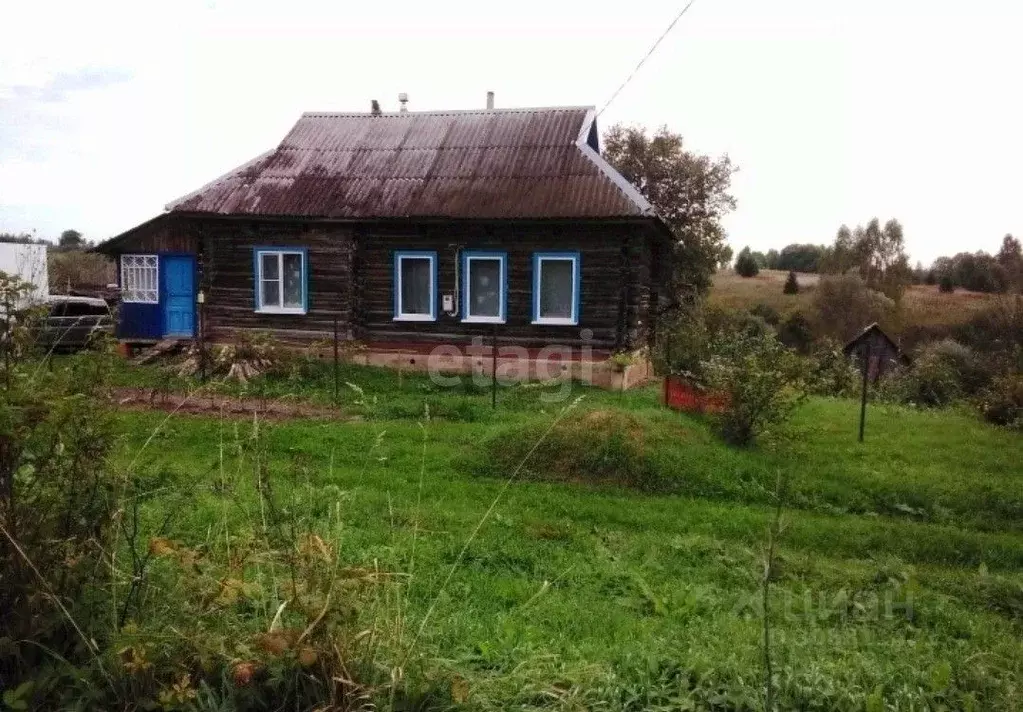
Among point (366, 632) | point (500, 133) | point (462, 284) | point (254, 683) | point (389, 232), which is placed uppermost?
point (500, 133)

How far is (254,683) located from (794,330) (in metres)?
31.7

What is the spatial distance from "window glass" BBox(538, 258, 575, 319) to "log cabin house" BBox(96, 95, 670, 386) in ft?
0.10

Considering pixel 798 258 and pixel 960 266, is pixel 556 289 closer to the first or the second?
pixel 960 266

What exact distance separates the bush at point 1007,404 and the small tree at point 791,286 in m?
27.6

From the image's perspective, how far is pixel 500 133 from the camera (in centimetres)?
1656

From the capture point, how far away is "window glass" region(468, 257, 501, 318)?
15.0 meters

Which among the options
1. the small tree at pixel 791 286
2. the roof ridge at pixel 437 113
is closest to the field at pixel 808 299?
the small tree at pixel 791 286

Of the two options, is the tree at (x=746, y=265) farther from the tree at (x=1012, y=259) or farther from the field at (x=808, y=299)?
the tree at (x=1012, y=259)

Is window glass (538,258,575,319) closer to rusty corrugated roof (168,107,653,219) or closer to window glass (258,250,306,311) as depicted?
rusty corrugated roof (168,107,653,219)

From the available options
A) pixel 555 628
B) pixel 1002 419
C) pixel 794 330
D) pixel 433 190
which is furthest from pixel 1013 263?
pixel 555 628

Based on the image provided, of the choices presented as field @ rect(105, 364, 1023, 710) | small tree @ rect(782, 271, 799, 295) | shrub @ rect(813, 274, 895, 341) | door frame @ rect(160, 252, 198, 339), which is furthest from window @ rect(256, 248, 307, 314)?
small tree @ rect(782, 271, 799, 295)

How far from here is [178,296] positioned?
16.8 m

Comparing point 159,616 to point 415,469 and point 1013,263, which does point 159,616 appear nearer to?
point 415,469

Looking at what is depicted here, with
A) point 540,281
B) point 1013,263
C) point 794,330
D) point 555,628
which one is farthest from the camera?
point 794,330
